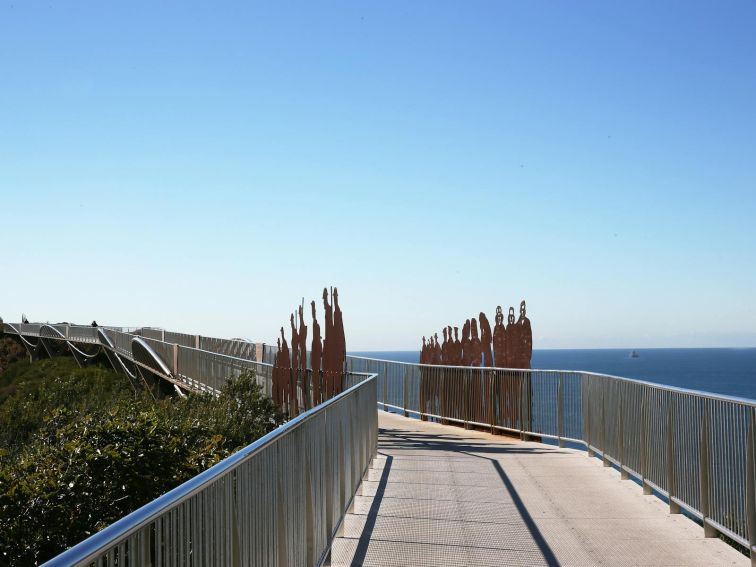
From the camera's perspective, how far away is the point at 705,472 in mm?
8211

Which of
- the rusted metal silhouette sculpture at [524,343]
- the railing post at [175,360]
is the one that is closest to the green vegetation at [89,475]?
the rusted metal silhouette sculpture at [524,343]

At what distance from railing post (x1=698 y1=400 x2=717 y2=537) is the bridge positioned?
2cm

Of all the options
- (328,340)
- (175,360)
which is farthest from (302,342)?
(175,360)

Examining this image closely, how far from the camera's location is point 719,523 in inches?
313

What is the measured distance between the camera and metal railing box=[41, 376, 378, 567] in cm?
301

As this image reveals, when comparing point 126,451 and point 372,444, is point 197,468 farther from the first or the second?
point 372,444

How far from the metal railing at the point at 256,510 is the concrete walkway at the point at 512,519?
0.64 metres

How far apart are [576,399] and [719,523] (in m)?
7.04

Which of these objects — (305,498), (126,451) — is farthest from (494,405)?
(305,498)

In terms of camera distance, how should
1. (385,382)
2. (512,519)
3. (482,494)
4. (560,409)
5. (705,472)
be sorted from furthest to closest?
(385,382)
(560,409)
(482,494)
(512,519)
(705,472)

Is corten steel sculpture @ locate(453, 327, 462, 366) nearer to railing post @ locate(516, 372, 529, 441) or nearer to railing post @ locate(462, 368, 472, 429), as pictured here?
railing post @ locate(462, 368, 472, 429)

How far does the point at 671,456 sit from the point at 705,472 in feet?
3.34

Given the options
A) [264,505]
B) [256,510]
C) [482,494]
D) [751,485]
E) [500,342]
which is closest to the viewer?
[256,510]

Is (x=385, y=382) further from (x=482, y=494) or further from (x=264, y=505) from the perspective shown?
(x=264, y=505)
